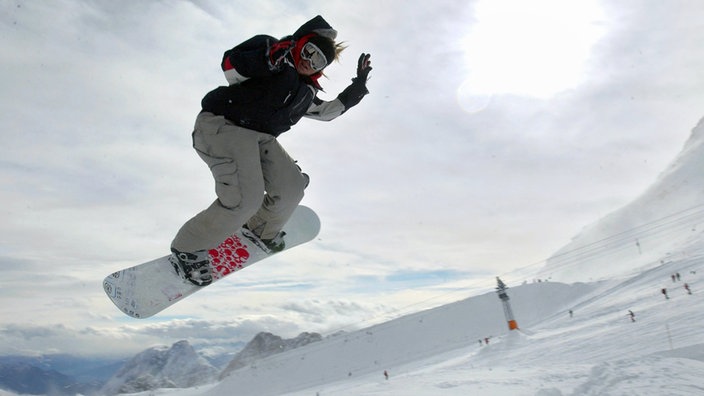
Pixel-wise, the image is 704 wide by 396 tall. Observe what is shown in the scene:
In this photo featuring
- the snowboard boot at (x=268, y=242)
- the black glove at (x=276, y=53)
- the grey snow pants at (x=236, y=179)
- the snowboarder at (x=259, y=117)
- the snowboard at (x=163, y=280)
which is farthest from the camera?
the snowboard at (x=163, y=280)

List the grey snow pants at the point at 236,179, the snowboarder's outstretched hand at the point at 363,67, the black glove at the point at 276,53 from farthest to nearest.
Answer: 1. the snowboarder's outstretched hand at the point at 363,67
2. the grey snow pants at the point at 236,179
3. the black glove at the point at 276,53

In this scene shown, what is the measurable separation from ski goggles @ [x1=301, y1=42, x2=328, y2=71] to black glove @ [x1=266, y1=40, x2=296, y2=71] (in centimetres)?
36

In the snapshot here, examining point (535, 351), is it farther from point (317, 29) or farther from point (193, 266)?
point (317, 29)

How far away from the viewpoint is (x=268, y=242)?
5738 mm

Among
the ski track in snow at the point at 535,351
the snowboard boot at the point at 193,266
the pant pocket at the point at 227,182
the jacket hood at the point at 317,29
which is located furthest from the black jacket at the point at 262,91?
the ski track in snow at the point at 535,351

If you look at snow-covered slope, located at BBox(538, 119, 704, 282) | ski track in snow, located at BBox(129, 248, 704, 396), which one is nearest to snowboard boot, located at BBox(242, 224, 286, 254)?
ski track in snow, located at BBox(129, 248, 704, 396)

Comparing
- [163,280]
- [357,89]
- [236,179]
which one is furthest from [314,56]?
[163,280]

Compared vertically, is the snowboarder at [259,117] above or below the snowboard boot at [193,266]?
above

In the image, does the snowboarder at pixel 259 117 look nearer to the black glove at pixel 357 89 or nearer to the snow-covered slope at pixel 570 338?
the black glove at pixel 357 89

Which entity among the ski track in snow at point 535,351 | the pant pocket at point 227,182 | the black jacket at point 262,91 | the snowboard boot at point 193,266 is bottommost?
the ski track in snow at point 535,351

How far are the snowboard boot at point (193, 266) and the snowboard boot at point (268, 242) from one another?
626mm

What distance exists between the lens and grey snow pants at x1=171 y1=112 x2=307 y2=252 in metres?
4.31

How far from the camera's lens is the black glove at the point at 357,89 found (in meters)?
4.91

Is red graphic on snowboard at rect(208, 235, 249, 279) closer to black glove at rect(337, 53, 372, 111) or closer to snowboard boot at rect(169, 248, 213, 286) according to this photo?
snowboard boot at rect(169, 248, 213, 286)
